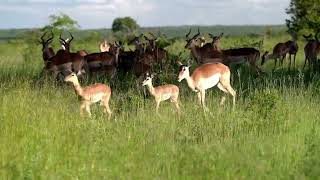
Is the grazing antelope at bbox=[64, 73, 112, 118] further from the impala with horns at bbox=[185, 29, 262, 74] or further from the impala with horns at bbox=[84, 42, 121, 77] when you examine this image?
the impala with horns at bbox=[185, 29, 262, 74]

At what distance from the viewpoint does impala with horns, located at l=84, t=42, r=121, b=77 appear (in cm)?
1359

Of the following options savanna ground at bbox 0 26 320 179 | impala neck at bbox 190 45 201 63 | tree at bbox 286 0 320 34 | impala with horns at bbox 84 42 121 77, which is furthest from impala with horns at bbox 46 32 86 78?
tree at bbox 286 0 320 34

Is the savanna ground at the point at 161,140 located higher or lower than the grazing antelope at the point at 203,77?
lower

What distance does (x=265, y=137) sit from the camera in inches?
266

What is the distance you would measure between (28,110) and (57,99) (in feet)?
5.21

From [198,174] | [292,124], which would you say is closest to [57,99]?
[292,124]

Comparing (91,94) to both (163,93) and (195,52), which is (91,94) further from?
(195,52)

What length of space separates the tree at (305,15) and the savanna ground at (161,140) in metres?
16.6

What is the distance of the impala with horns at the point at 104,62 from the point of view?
13586 mm

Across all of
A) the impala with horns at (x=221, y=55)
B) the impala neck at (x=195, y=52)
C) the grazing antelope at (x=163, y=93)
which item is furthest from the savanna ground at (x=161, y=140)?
the impala neck at (x=195, y=52)

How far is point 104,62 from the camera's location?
14055 millimetres

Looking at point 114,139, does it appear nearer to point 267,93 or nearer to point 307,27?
point 267,93

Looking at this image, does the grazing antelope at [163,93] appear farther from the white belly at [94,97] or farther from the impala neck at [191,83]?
the white belly at [94,97]

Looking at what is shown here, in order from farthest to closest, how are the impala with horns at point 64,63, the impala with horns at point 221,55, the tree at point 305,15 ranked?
the tree at point 305,15, the impala with horns at point 221,55, the impala with horns at point 64,63
